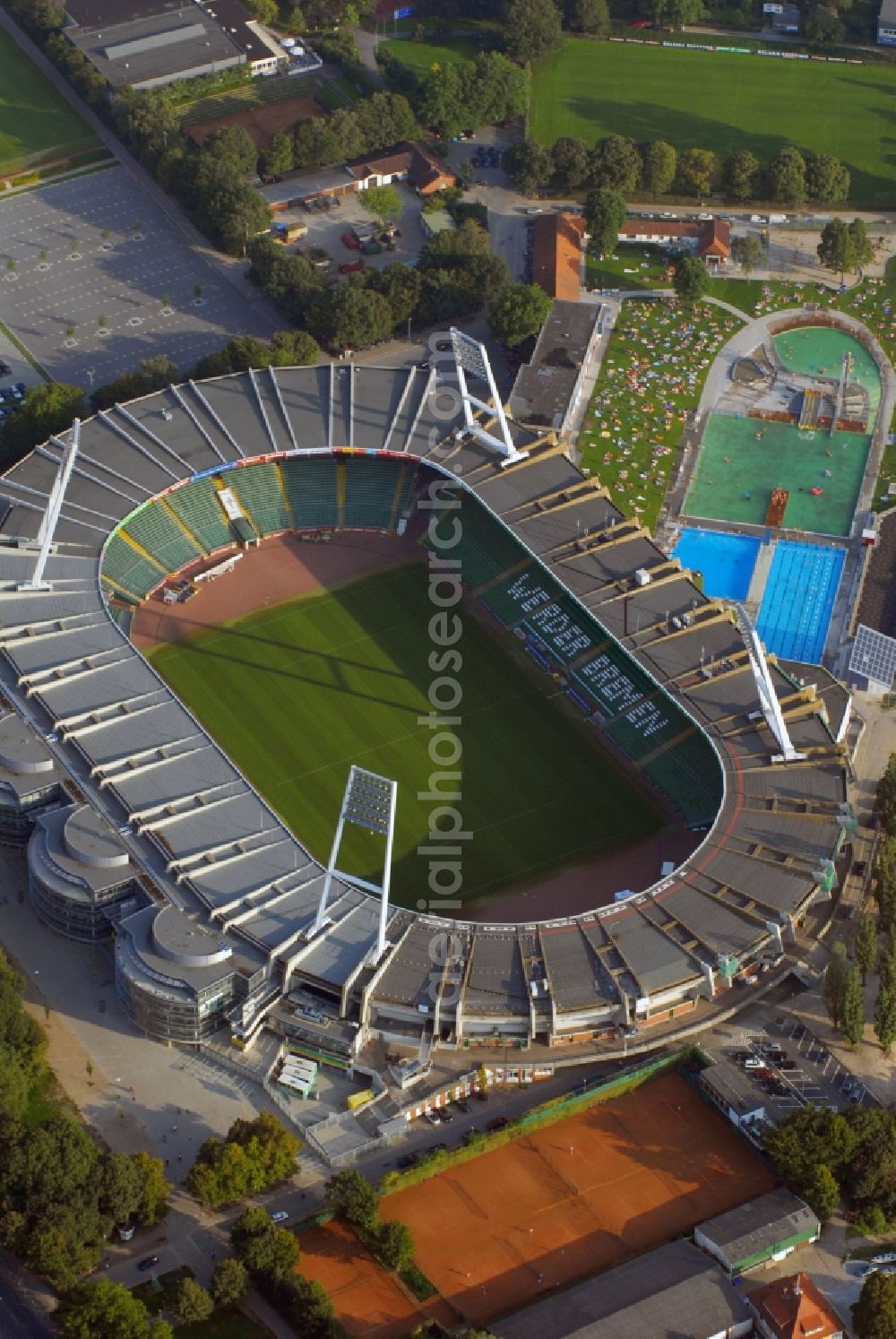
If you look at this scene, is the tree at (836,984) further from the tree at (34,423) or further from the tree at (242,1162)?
the tree at (34,423)

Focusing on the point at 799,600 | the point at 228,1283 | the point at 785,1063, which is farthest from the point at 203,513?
the point at 228,1283

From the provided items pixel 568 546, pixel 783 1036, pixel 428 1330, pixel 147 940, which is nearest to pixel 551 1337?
pixel 428 1330

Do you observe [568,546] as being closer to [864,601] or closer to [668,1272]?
[864,601]

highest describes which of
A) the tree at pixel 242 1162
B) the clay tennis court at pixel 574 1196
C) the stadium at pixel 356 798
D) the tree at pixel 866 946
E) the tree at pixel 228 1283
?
the stadium at pixel 356 798

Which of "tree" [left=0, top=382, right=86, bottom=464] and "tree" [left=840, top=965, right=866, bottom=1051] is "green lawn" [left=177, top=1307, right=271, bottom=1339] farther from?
"tree" [left=0, top=382, right=86, bottom=464]

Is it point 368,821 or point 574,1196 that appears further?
point 368,821

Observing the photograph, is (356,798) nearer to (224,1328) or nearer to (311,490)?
(224,1328)

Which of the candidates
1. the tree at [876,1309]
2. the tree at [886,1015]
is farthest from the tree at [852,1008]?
the tree at [876,1309]
